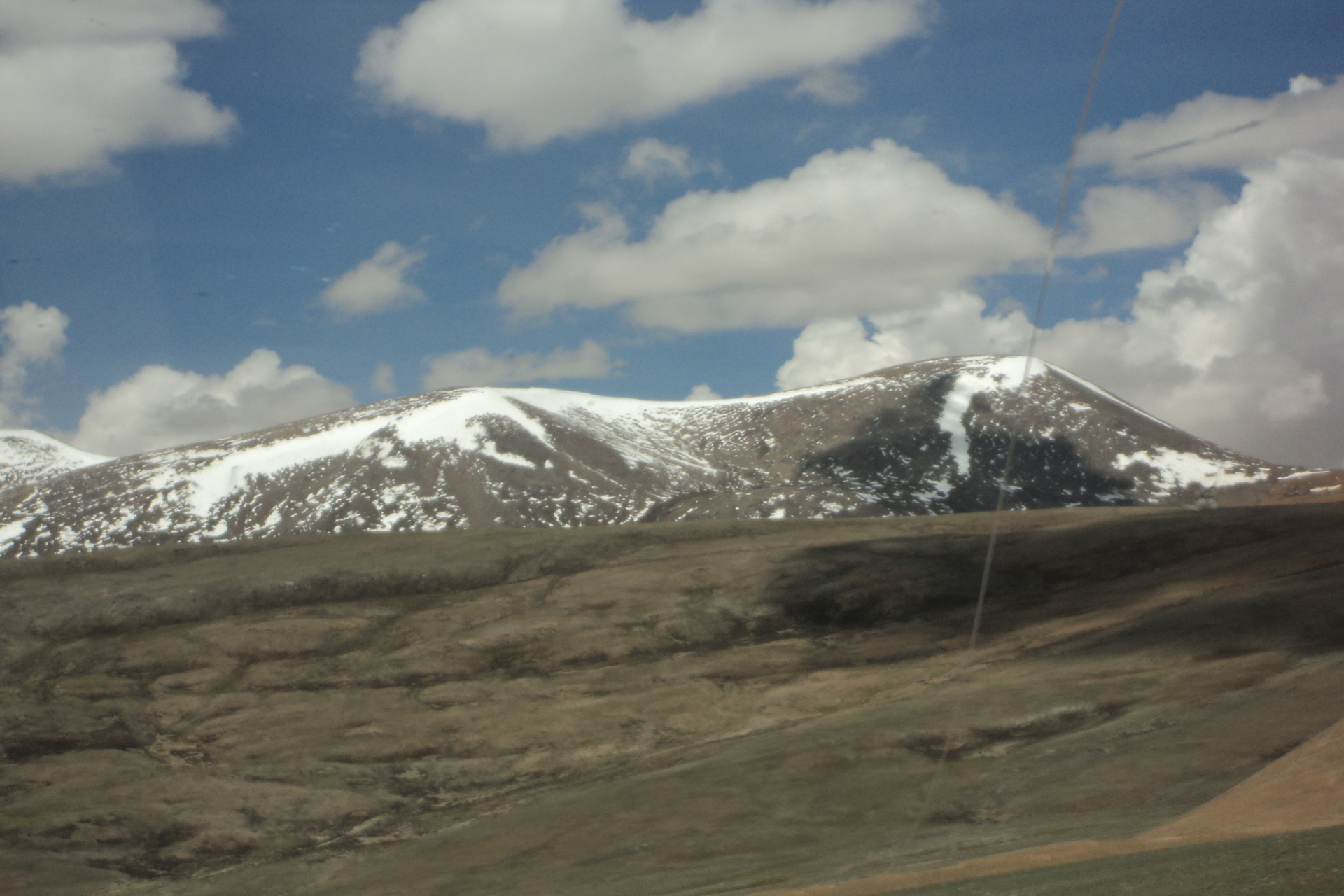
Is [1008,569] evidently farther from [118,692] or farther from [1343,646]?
[118,692]

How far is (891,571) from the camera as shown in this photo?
6769 cm

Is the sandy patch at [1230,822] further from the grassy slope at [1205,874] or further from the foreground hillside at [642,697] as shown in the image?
Result: the foreground hillside at [642,697]

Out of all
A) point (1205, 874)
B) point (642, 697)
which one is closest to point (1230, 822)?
point (1205, 874)

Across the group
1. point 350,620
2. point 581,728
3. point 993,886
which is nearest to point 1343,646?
point 993,886

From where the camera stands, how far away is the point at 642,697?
54.1 metres

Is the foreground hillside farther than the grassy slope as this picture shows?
Yes

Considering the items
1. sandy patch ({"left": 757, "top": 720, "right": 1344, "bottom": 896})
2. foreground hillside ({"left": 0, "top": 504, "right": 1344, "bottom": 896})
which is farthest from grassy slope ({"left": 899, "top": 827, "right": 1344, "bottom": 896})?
foreground hillside ({"left": 0, "top": 504, "right": 1344, "bottom": 896})

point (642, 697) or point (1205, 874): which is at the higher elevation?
point (1205, 874)

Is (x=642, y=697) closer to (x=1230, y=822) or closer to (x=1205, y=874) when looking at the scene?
(x=1230, y=822)

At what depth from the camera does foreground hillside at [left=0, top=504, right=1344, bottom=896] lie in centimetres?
3072

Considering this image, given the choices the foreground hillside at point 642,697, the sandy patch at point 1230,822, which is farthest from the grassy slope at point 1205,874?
the foreground hillside at point 642,697

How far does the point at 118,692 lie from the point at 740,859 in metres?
45.6

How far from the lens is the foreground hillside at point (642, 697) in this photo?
101 feet

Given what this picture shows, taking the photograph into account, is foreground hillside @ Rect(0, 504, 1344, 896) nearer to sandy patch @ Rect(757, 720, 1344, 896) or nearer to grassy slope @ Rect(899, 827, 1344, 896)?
sandy patch @ Rect(757, 720, 1344, 896)
